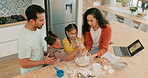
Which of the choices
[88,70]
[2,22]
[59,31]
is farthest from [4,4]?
[88,70]

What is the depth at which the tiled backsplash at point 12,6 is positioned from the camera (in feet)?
11.6

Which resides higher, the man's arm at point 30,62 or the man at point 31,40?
the man at point 31,40

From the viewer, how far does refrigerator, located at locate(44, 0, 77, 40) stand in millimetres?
3562

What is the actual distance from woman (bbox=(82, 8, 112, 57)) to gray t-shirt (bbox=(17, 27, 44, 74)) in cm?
73

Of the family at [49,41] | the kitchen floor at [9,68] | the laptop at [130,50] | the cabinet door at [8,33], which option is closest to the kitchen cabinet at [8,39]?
the cabinet door at [8,33]

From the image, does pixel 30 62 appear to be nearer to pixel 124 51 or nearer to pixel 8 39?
pixel 124 51

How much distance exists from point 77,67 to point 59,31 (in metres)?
2.03

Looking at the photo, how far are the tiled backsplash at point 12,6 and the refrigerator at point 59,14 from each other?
0.59 metres

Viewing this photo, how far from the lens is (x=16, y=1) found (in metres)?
3.66

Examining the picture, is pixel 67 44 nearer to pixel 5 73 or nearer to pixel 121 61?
pixel 121 61

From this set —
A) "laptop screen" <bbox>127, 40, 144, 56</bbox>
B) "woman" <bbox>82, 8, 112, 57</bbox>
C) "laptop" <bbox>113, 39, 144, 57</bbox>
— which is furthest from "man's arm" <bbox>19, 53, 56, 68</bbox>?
"laptop screen" <bbox>127, 40, 144, 56</bbox>

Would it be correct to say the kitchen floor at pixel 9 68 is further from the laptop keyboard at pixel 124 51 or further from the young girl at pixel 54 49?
the laptop keyboard at pixel 124 51

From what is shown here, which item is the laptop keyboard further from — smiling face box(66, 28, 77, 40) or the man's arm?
the man's arm

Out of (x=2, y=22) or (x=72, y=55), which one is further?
(x=2, y=22)
